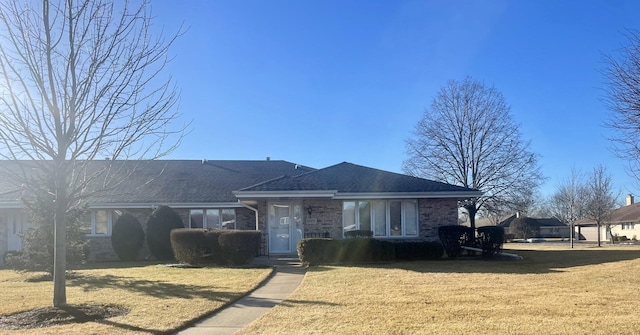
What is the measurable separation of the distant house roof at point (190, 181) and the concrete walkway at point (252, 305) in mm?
8632

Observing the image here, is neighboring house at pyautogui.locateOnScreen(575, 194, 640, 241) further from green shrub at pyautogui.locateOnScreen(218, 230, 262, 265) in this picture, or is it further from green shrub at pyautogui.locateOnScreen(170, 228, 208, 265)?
green shrub at pyautogui.locateOnScreen(170, 228, 208, 265)

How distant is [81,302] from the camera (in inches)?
375

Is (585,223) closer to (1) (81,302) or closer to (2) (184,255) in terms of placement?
(2) (184,255)

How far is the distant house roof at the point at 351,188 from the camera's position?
18969 mm

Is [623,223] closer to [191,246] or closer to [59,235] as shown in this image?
[191,246]

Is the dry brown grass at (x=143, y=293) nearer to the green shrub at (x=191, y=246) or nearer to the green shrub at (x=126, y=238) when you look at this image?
the green shrub at (x=191, y=246)

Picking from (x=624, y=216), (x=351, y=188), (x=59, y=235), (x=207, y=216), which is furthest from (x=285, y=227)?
(x=624, y=216)

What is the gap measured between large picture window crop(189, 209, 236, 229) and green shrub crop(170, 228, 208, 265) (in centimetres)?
496

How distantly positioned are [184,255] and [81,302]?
798cm

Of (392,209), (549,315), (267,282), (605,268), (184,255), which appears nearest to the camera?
(549,315)

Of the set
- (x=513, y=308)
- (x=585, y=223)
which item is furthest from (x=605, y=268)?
(x=585, y=223)

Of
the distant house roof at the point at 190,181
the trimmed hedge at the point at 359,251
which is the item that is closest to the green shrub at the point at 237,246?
the trimmed hedge at the point at 359,251

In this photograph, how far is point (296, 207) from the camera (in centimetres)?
2003

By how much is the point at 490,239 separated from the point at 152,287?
12037 mm
